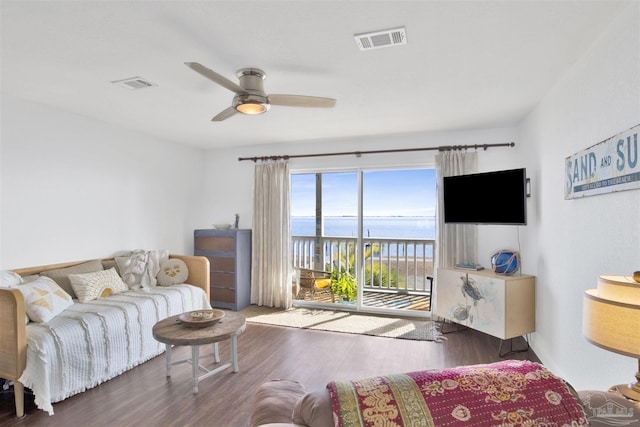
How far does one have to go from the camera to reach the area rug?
390 cm

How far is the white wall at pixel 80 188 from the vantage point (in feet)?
10.3

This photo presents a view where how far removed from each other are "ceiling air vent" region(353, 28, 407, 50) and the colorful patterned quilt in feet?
5.86

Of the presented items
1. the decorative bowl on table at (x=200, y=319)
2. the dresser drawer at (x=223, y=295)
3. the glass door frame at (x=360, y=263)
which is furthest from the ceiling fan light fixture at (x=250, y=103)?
the dresser drawer at (x=223, y=295)

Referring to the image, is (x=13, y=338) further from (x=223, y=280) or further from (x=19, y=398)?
(x=223, y=280)

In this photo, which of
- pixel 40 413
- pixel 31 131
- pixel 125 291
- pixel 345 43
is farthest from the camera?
pixel 125 291

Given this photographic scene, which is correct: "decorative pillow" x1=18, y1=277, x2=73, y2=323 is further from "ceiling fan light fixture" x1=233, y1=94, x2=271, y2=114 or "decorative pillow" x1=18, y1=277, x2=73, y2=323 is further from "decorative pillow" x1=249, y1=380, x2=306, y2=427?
"decorative pillow" x1=249, y1=380, x2=306, y2=427

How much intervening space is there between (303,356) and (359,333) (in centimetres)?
87

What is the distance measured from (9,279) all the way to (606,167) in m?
4.35

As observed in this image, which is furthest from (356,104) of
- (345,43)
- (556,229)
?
(556,229)

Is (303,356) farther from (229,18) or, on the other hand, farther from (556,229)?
(229,18)

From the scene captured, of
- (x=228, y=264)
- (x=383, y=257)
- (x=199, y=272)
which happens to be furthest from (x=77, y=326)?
(x=383, y=257)

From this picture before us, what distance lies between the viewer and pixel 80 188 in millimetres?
3709

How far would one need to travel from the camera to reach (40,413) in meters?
2.34

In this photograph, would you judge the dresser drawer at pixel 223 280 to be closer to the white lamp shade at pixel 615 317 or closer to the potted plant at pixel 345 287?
the potted plant at pixel 345 287
